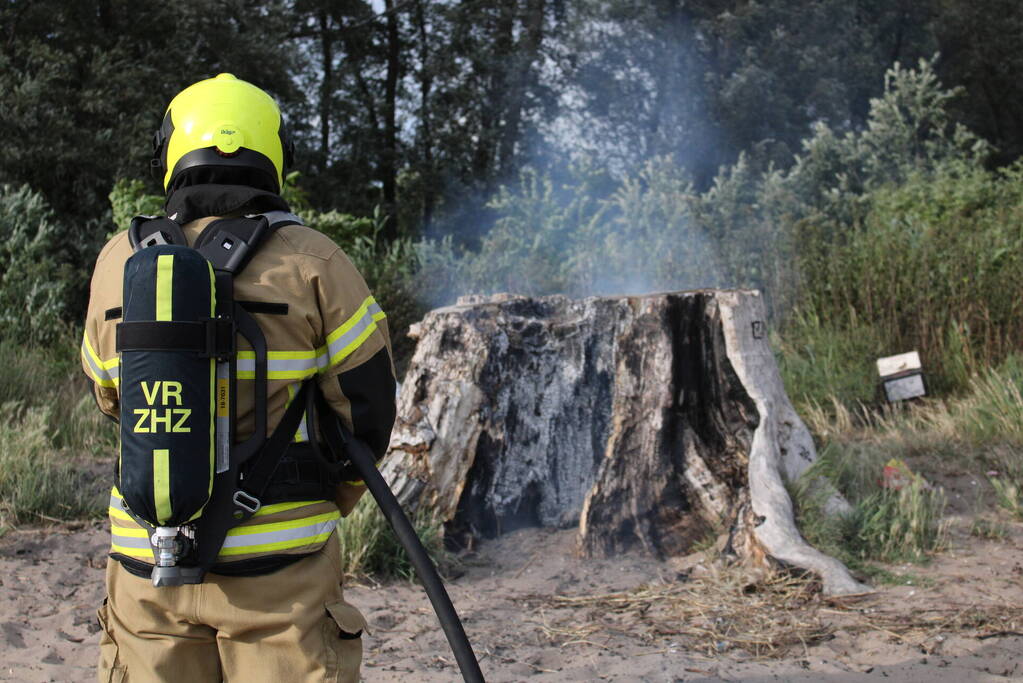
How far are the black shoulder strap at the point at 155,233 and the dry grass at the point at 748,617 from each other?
2219 millimetres

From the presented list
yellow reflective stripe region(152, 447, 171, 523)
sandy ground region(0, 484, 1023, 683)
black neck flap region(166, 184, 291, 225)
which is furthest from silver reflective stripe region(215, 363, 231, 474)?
sandy ground region(0, 484, 1023, 683)

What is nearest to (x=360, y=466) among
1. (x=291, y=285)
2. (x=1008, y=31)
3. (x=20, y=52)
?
(x=291, y=285)

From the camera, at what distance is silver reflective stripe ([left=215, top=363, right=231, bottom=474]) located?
1769mm

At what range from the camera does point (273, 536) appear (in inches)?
71.3

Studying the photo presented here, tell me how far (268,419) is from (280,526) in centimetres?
20

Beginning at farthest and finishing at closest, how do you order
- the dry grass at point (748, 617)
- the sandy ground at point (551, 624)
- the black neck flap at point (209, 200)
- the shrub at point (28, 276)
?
the shrub at point (28, 276) → the dry grass at point (748, 617) → the sandy ground at point (551, 624) → the black neck flap at point (209, 200)

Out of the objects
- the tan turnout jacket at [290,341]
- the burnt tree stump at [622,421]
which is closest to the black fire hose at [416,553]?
the tan turnout jacket at [290,341]

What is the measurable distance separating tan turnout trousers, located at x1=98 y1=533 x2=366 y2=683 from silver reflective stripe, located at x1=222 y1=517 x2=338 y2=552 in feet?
0.17

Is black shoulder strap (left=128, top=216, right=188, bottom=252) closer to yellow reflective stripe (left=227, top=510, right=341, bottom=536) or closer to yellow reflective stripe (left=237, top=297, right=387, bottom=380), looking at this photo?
yellow reflective stripe (left=237, top=297, right=387, bottom=380)

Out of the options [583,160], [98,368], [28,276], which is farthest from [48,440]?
[583,160]

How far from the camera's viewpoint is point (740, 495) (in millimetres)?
4352

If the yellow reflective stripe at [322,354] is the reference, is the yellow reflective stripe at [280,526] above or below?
below

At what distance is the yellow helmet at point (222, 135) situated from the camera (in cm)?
190

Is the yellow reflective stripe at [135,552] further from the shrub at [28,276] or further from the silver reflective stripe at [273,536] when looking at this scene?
the shrub at [28,276]
